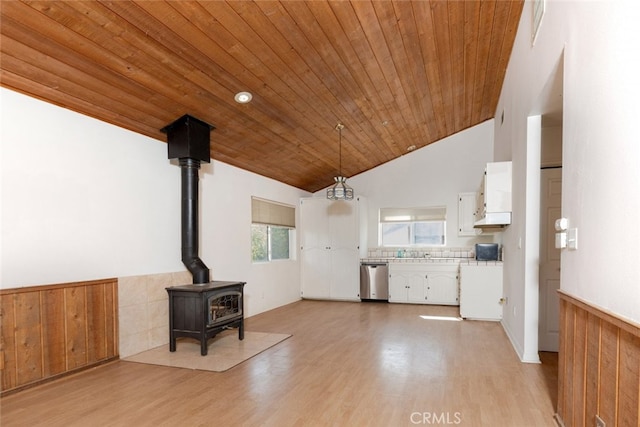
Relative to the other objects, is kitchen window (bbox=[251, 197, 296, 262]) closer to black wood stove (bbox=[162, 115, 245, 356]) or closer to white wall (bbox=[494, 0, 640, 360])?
black wood stove (bbox=[162, 115, 245, 356])

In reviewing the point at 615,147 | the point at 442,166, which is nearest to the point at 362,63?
the point at 615,147

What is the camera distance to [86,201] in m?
3.47

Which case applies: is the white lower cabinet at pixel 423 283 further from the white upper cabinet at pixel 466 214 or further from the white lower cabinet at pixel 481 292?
the white lower cabinet at pixel 481 292

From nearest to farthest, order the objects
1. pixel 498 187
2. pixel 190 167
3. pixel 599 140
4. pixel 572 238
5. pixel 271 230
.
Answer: pixel 599 140
pixel 572 238
pixel 190 167
pixel 498 187
pixel 271 230

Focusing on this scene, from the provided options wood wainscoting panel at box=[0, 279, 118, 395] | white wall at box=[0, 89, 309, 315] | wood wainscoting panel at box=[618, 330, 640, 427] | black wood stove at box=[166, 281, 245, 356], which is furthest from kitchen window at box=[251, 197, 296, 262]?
wood wainscoting panel at box=[618, 330, 640, 427]

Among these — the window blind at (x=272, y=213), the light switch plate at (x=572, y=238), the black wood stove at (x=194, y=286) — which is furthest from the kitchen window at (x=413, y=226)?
the light switch plate at (x=572, y=238)

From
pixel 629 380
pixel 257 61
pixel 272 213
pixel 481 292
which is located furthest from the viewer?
pixel 272 213

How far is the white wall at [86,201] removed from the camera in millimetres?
2938

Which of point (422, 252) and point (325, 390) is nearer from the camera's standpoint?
point (325, 390)

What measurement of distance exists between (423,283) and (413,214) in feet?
4.94

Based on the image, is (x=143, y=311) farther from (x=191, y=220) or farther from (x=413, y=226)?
(x=413, y=226)

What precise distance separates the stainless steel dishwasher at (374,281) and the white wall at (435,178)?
76cm

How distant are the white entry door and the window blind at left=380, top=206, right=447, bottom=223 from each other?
10.9 ft

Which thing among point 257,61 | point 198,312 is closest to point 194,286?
point 198,312
